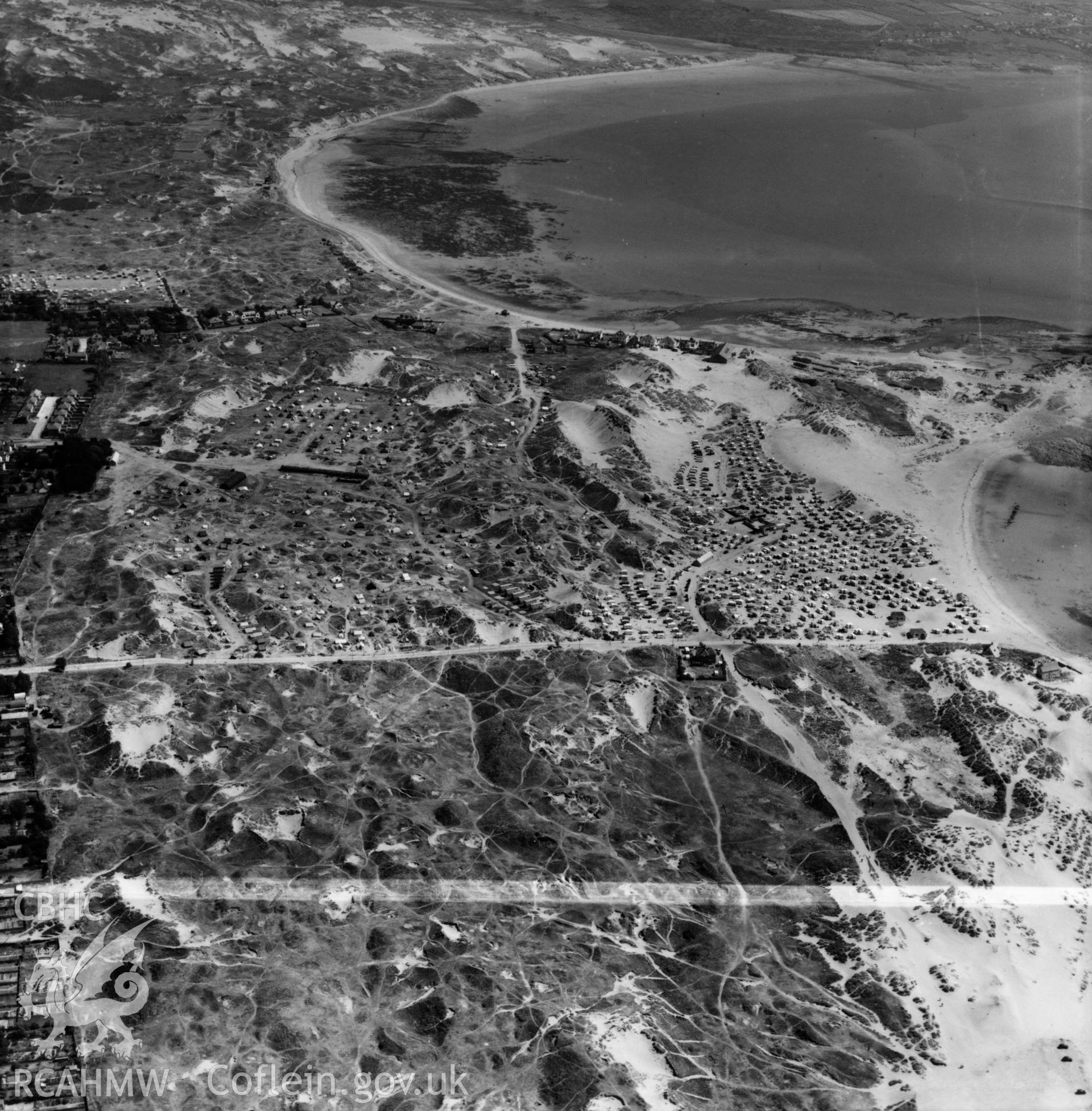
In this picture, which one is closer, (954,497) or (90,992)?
(90,992)

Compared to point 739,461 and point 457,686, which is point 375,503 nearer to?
point 457,686

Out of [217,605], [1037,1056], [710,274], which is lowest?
[1037,1056]

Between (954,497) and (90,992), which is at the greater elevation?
(954,497)

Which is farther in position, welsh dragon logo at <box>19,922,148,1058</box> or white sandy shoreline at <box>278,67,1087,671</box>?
white sandy shoreline at <box>278,67,1087,671</box>

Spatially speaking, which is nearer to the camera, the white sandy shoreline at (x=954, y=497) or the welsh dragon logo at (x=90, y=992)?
the welsh dragon logo at (x=90, y=992)

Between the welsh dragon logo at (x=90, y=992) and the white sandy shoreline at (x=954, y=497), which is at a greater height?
the white sandy shoreline at (x=954, y=497)

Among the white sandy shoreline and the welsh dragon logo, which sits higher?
the white sandy shoreline

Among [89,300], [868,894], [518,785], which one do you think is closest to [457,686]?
[518,785]

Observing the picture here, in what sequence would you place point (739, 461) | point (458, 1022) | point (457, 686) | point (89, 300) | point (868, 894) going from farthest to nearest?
point (89, 300)
point (739, 461)
point (457, 686)
point (868, 894)
point (458, 1022)
